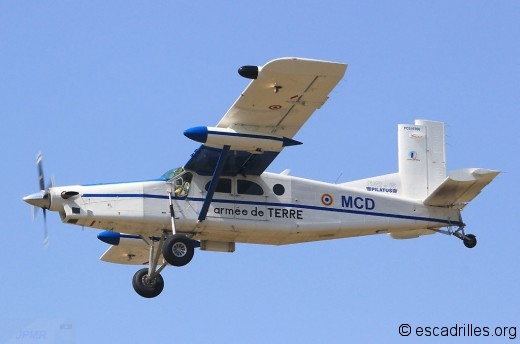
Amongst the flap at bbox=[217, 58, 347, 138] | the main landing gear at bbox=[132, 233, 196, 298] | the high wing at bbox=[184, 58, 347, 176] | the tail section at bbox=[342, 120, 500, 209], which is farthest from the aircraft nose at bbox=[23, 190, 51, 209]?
the tail section at bbox=[342, 120, 500, 209]

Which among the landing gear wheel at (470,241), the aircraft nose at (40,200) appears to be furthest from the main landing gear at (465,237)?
the aircraft nose at (40,200)

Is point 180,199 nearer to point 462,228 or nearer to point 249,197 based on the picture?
point 249,197

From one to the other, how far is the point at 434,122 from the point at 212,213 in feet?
18.9

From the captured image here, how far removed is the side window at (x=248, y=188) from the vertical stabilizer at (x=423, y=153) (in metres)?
3.51

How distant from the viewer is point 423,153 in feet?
90.3

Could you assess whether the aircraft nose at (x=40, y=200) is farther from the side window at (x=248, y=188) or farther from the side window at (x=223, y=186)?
the side window at (x=248, y=188)

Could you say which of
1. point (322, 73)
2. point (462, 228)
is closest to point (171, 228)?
point (322, 73)

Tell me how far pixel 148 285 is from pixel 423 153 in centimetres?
672

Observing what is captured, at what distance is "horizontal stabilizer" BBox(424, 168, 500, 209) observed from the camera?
83.6 ft

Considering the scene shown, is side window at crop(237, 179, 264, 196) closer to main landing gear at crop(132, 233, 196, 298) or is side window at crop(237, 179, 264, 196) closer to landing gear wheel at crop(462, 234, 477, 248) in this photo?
main landing gear at crop(132, 233, 196, 298)

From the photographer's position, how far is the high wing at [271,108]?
23078 mm

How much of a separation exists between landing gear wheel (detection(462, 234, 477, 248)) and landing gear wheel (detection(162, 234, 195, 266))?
5.85 metres

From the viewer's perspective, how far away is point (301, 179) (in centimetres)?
2592

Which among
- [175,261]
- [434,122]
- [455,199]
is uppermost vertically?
[434,122]
